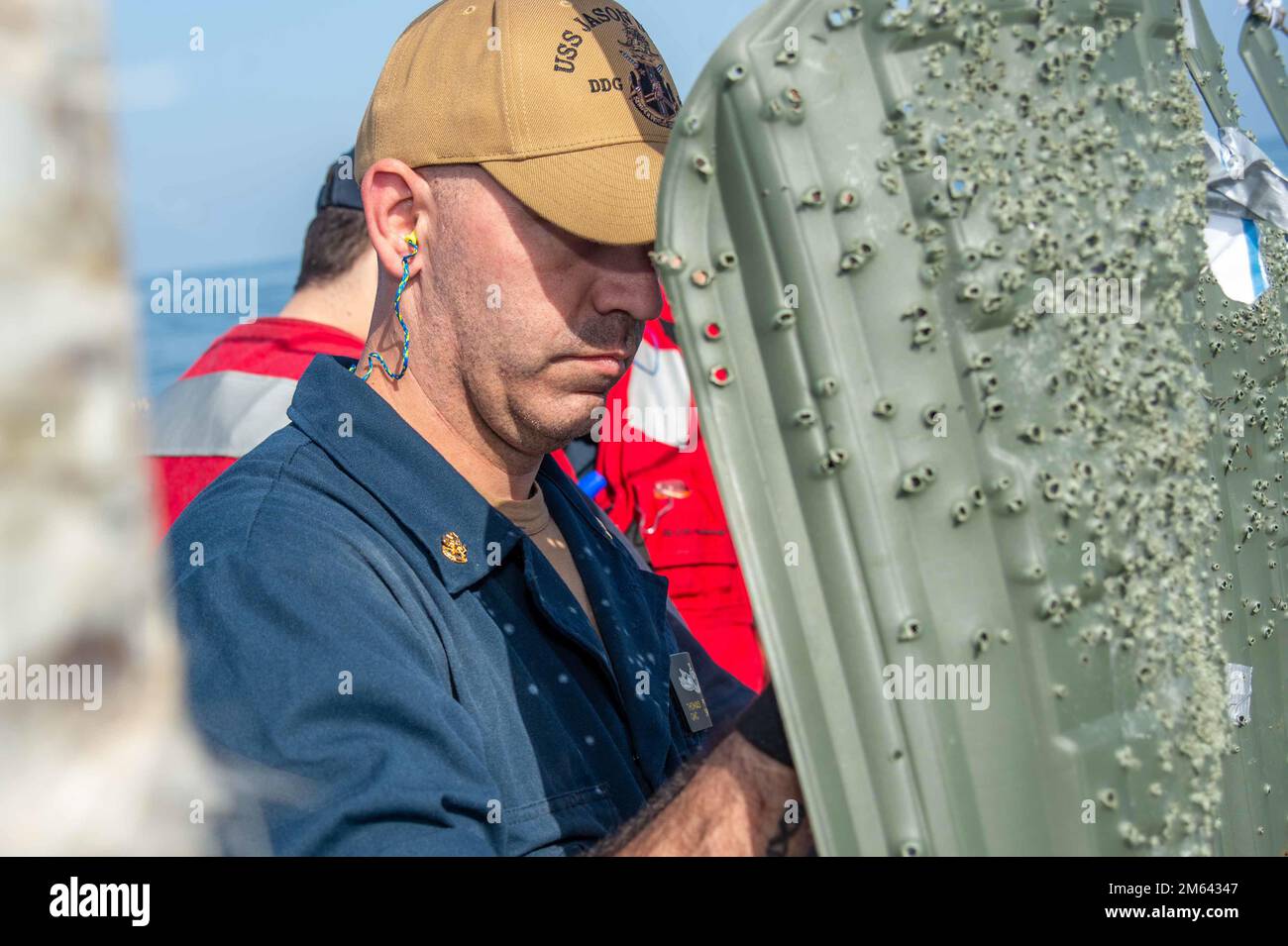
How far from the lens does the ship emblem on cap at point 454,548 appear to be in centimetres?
128

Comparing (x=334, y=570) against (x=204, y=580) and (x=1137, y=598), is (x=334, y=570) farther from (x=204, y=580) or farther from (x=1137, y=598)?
(x=1137, y=598)

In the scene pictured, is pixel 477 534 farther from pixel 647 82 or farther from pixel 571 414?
pixel 647 82

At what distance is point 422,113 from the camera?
1367 mm

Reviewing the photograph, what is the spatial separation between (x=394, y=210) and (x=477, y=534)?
0.42 metres

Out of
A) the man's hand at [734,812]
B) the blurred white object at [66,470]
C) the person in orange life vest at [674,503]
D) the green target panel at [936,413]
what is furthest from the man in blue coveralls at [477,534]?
the person in orange life vest at [674,503]

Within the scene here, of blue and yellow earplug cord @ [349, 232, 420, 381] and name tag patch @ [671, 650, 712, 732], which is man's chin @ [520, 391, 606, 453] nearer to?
blue and yellow earplug cord @ [349, 232, 420, 381]

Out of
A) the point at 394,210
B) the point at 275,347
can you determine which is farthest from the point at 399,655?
the point at 275,347

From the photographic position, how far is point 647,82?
1.39 m

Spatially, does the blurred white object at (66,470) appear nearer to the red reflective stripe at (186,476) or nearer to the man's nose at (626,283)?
the man's nose at (626,283)

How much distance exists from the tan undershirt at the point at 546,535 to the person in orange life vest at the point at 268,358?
1.03m

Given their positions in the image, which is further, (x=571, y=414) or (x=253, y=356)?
(x=253, y=356)

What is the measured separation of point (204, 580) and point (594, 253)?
563 mm

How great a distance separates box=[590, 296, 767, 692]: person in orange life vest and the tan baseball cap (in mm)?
1773
